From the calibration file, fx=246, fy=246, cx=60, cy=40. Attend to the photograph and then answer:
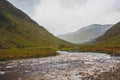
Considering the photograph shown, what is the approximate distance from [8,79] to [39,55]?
4679cm

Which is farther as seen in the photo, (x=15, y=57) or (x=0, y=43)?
(x=0, y=43)

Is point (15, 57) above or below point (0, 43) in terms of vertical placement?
below

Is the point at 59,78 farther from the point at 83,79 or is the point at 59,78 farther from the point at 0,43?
the point at 0,43

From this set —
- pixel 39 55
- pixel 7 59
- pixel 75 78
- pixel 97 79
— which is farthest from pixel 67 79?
pixel 39 55

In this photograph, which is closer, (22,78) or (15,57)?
(22,78)

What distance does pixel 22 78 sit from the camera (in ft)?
119

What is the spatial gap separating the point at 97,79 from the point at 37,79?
8.39m

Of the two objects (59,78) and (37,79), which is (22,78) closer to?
(37,79)

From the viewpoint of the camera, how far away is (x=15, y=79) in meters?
35.6

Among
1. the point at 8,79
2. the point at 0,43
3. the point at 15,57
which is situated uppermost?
the point at 0,43

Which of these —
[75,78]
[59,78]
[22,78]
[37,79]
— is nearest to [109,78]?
[75,78]

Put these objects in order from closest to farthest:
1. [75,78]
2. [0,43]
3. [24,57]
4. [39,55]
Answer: [75,78]
[24,57]
[39,55]
[0,43]

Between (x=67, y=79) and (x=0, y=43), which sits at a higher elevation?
(x=0, y=43)

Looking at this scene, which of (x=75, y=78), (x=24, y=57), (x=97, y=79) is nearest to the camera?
(x=97, y=79)
